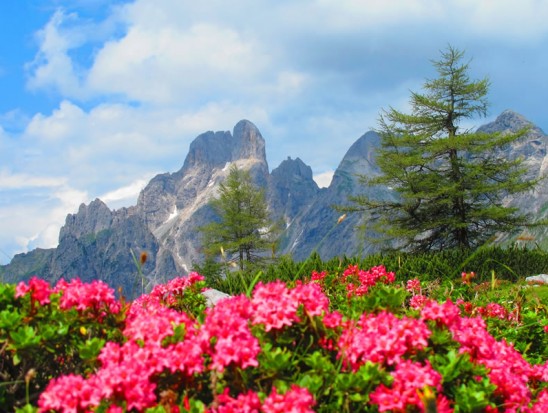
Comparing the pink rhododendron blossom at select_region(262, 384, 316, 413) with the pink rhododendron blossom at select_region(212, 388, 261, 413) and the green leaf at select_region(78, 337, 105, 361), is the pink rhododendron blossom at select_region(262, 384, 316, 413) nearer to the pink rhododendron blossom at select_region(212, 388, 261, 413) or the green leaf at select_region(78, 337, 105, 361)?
the pink rhododendron blossom at select_region(212, 388, 261, 413)

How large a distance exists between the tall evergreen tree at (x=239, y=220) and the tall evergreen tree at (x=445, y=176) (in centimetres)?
999

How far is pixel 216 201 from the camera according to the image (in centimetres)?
3919

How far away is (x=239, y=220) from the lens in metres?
37.2

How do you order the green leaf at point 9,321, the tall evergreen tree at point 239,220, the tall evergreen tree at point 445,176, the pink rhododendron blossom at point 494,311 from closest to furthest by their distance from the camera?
the green leaf at point 9,321, the pink rhododendron blossom at point 494,311, the tall evergreen tree at point 445,176, the tall evergreen tree at point 239,220

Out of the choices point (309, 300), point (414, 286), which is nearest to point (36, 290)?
point (309, 300)

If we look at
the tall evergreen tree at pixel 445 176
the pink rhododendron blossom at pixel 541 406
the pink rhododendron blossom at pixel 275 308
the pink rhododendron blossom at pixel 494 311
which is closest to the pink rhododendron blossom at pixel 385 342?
the pink rhododendron blossom at pixel 275 308

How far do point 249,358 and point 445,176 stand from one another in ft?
90.9

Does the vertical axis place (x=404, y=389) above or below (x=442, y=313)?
below

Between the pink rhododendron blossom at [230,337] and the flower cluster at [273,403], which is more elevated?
the pink rhododendron blossom at [230,337]

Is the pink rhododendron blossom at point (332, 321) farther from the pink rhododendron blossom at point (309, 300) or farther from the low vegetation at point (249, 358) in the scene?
the pink rhododendron blossom at point (309, 300)

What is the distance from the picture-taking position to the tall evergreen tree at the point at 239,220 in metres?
36.6

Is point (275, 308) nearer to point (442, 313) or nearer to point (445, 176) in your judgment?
point (442, 313)

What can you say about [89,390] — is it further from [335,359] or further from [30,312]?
[335,359]

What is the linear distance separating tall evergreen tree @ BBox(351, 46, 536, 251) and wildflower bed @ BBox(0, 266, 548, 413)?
24.2 metres
